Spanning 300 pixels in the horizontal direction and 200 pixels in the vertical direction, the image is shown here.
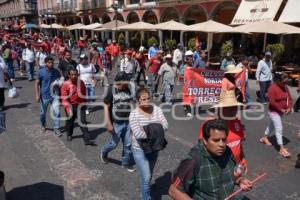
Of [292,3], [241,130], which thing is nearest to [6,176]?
[241,130]

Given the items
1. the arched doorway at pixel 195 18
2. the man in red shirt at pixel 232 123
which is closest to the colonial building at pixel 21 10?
the arched doorway at pixel 195 18

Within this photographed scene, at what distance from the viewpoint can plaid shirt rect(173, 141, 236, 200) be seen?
108 inches

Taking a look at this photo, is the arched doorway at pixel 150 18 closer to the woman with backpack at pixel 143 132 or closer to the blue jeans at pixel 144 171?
the woman with backpack at pixel 143 132

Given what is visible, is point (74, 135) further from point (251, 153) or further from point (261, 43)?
point (261, 43)

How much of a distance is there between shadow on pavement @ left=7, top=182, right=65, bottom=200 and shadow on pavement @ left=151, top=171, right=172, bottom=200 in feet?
4.33

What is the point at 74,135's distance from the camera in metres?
8.67

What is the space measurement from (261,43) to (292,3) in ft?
17.5

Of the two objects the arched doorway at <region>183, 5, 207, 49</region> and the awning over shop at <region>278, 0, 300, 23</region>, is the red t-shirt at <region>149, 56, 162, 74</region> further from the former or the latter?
the arched doorway at <region>183, 5, 207, 49</region>

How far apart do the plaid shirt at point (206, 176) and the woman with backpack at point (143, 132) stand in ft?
6.15

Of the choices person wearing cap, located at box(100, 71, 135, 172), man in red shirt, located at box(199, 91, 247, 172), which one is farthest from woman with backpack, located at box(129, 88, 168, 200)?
person wearing cap, located at box(100, 71, 135, 172)

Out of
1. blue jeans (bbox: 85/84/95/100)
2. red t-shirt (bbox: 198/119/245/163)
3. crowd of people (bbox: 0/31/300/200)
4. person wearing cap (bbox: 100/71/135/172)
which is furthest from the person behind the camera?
blue jeans (bbox: 85/84/95/100)

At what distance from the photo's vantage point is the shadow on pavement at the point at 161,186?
18.1 ft

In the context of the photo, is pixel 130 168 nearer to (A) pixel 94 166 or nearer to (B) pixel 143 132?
(A) pixel 94 166

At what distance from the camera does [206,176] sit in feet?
9.30
